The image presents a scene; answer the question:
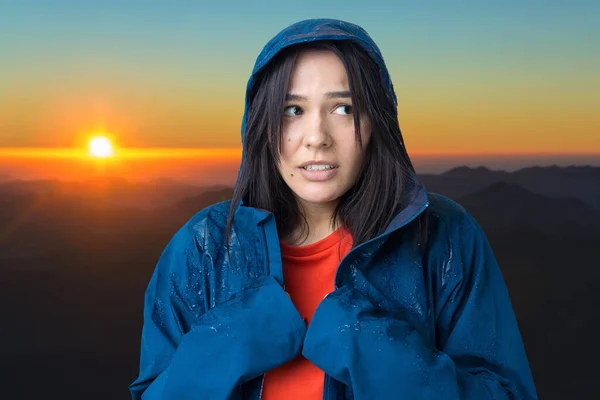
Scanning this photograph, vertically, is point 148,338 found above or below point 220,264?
below

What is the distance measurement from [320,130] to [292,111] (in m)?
0.10

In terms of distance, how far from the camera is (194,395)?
145 cm

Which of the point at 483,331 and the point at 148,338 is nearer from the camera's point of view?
the point at 483,331

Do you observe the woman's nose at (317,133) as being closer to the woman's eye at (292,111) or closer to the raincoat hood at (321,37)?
the woman's eye at (292,111)

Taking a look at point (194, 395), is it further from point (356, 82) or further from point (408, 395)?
point (356, 82)

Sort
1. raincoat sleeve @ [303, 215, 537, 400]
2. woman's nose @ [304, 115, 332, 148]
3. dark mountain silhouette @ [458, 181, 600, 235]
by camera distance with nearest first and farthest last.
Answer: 1. raincoat sleeve @ [303, 215, 537, 400]
2. woman's nose @ [304, 115, 332, 148]
3. dark mountain silhouette @ [458, 181, 600, 235]

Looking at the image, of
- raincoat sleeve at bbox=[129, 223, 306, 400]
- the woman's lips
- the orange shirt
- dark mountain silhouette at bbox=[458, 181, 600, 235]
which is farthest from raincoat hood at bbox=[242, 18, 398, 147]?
dark mountain silhouette at bbox=[458, 181, 600, 235]

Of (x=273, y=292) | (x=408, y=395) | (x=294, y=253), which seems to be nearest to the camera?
(x=408, y=395)

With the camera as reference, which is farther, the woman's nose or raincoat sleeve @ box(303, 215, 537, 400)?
the woman's nose

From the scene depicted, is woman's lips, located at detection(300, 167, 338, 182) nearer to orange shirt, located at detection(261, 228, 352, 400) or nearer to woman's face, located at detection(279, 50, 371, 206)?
woman's face, located at detection(279, 50, 371, 206)

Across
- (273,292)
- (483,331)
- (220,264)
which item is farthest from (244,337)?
(483,331)

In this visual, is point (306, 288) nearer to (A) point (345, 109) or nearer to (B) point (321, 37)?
A: (A) point (345, 109)

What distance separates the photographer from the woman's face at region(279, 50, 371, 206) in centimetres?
152

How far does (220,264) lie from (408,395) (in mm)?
542
